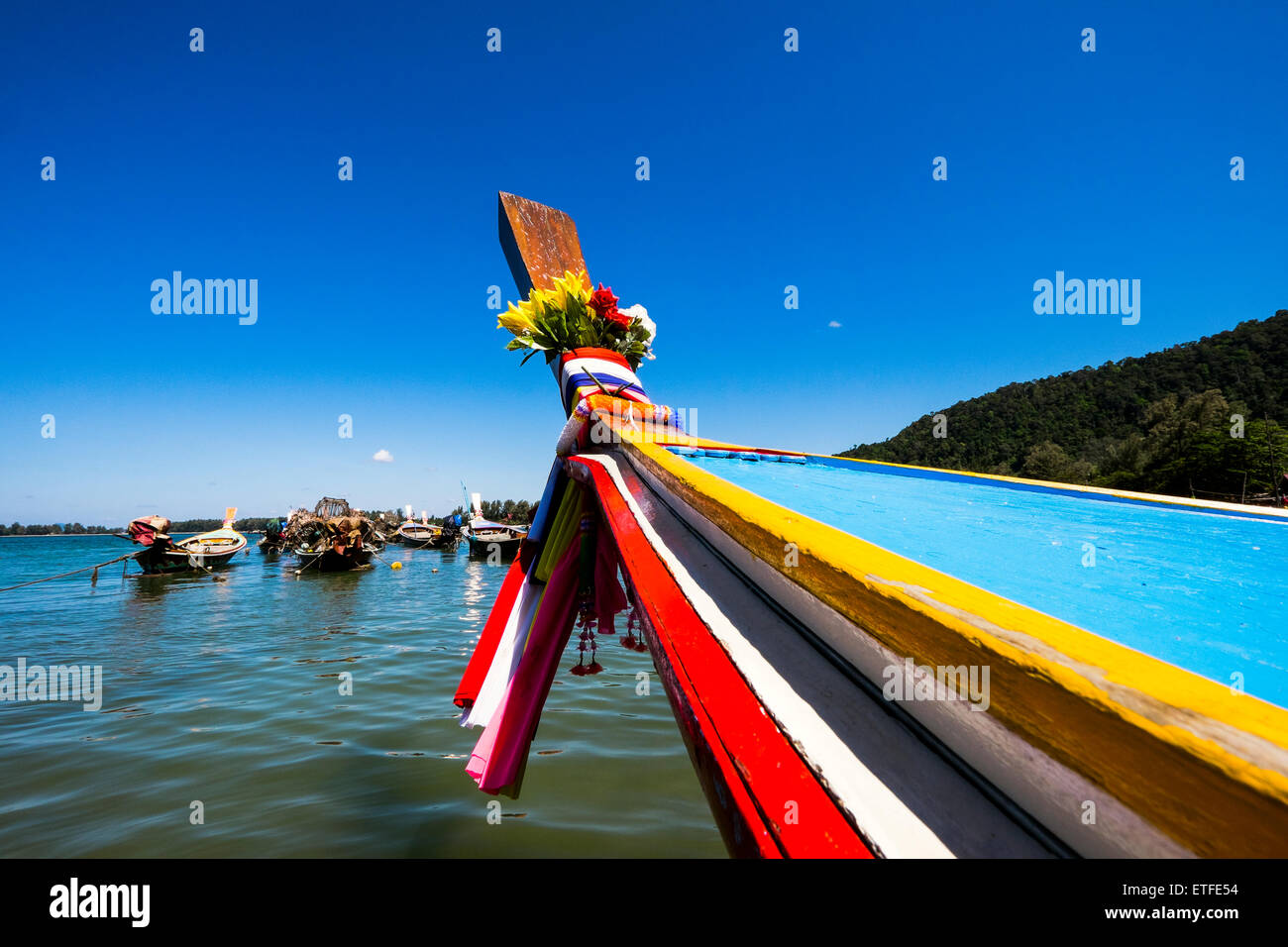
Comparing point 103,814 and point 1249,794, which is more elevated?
point 1249,794

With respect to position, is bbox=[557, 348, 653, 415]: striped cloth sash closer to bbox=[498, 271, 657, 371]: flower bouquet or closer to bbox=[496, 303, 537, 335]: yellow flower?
bbox=[498, 271, 657, 371]: flower bouquet

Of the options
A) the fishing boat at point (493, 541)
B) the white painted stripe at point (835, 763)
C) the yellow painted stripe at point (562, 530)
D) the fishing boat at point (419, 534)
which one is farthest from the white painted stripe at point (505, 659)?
the fishing boat at point (419, 534)

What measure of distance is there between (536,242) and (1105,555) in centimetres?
411

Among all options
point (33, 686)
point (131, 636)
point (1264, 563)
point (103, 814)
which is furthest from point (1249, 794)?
point (131, 636)

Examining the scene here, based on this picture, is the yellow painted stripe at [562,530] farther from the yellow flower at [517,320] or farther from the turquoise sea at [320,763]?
the turquoise sea at [320,763]

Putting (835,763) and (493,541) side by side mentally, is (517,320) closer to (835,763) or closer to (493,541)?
(835,763)

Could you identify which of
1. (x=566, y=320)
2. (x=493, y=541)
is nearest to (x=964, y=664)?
(x=566, y=320)

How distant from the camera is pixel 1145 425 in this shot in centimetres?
5166

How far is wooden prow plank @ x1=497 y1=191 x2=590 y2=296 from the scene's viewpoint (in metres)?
4.13

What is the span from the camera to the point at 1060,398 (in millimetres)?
76188

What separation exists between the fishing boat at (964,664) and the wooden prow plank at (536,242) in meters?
2.70

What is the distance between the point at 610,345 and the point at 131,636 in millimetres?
13997

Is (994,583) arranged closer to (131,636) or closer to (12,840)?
(12,840)

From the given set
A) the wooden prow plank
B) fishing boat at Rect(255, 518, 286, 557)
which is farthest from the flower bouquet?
fishing boat at Rect(255, 518, 286, 557)
